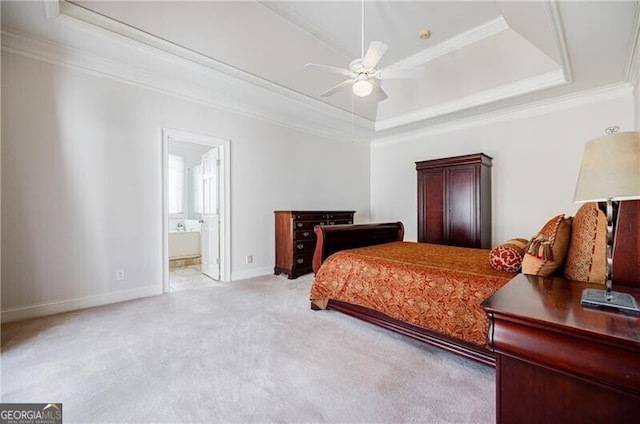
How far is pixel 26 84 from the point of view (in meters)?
2.75

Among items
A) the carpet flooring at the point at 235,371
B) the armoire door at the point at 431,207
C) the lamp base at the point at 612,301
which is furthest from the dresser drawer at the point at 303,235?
the lamp base at the point at 612,301

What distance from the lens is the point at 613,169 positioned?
3.06 feet

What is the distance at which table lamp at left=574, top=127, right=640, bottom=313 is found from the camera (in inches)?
35.7

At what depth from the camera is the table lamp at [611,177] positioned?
2.97 ft

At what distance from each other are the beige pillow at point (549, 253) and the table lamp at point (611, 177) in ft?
1.61

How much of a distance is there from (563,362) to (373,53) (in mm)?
2335

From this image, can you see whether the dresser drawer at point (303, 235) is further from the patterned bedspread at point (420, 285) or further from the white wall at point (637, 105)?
the white wall at point (637, 105)

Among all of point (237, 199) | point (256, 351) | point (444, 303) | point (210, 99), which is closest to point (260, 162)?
point (237, 199)

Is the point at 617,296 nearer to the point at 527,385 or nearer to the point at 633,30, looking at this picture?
the point at 527,385

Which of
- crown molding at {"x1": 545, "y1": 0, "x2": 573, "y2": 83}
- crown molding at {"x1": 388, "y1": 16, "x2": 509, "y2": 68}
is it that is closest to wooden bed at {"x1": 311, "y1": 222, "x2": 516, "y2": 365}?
crown molding at {"x1": 545, "y1": 0, "x2": 573, "y2": 83}

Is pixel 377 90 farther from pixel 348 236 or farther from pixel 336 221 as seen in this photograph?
pixel 336 221

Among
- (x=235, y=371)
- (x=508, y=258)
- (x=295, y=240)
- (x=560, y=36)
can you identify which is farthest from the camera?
(x=295, y=240)

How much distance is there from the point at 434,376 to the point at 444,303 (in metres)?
0.47

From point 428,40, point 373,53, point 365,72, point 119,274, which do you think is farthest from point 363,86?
point 119,274
